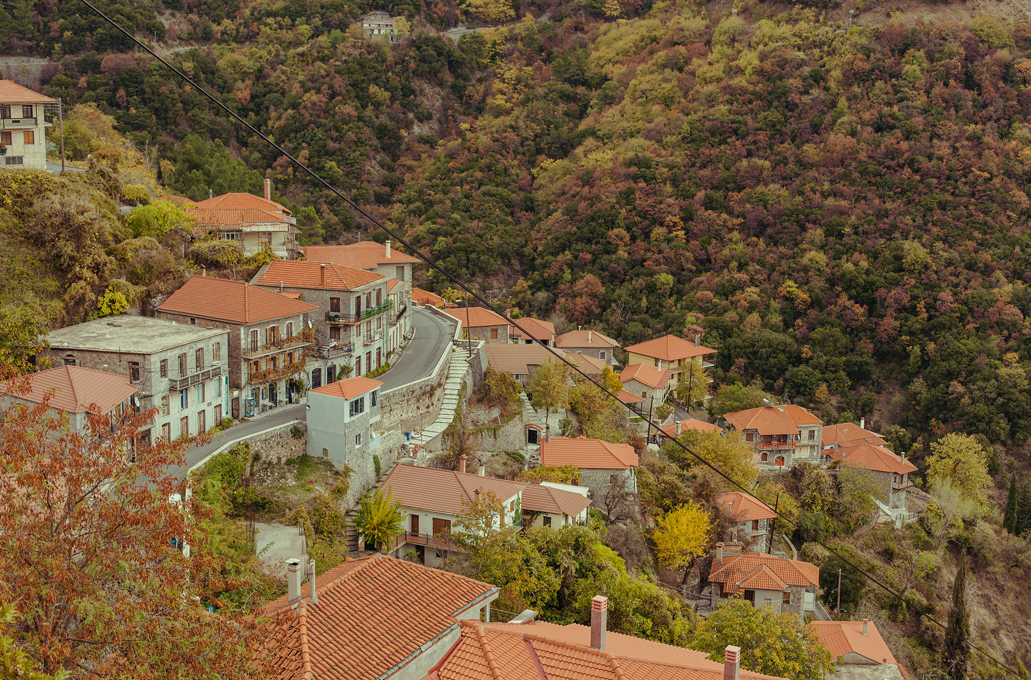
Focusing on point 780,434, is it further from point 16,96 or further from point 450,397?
point 16,96

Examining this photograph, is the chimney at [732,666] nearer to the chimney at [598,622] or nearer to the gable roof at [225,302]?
the chimney at [598,622]

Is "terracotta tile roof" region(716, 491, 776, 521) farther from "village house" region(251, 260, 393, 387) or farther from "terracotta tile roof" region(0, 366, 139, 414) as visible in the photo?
"terracotta tile roof" region(0, 366, 139, 414)

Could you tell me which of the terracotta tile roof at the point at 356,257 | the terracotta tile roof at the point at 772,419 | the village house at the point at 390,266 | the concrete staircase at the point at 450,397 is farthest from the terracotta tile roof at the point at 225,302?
the terracotta tile roof at the point at 772,419

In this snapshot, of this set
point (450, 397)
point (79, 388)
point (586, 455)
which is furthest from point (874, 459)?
point (79, 388)

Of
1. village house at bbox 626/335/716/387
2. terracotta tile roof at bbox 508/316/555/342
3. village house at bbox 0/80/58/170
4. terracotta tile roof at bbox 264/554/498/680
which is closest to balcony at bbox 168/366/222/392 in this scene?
terracotta tile roof at bbox 264/554/498/680

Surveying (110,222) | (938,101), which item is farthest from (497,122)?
(110,222)
